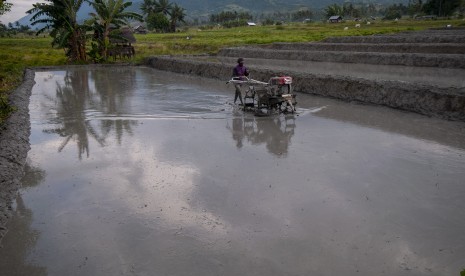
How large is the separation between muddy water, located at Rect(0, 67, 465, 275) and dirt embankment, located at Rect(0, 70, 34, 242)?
187 millimetres

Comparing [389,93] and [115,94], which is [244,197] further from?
[115,94]

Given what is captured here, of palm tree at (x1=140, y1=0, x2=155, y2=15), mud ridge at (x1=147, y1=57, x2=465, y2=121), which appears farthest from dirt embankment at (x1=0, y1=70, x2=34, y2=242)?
palm tree at (x1=140, y1=0, x2=155, y2=15)

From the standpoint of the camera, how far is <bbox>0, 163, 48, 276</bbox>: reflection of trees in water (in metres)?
4.39

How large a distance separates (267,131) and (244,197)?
3.75 metres

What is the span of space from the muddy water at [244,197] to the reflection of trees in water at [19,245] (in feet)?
0.07

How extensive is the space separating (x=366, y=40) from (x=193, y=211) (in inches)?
987

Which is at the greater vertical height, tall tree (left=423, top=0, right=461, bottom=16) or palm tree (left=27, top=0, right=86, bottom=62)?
tall tree (left=423, top=0, right=461, bottom=16)

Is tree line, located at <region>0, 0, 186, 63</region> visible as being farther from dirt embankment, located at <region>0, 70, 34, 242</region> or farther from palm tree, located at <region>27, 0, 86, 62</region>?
dirt embankment, located at <region>0, 70, 34, 242</region>

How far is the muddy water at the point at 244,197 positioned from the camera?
14.5ft

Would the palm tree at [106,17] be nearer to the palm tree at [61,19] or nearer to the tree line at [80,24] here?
the tree line at [80,24]

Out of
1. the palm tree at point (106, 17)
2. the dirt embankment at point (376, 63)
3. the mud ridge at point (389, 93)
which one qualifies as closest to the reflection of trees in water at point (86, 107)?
the palm tree at point (106, 17)

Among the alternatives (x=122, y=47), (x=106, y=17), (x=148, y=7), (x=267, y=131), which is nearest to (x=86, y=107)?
(x=267, y=131)

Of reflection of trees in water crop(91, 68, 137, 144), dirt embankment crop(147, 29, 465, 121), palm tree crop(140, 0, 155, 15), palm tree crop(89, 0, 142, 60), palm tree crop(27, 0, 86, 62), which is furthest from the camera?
palm tree crop(140, 0, 155, 15)

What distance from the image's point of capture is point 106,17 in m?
24.5
